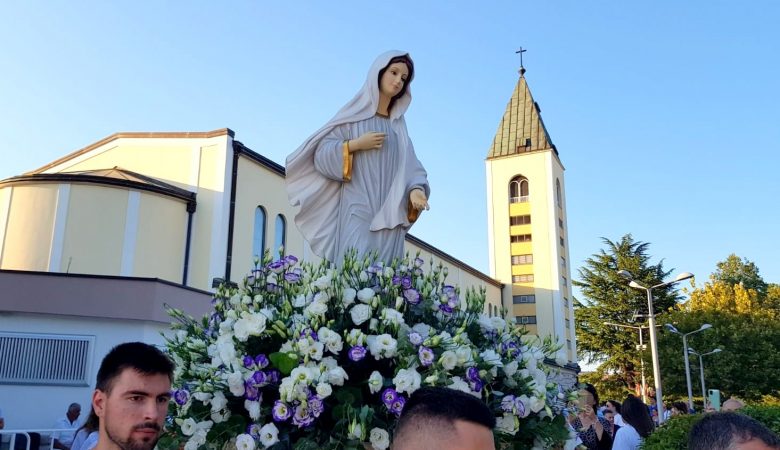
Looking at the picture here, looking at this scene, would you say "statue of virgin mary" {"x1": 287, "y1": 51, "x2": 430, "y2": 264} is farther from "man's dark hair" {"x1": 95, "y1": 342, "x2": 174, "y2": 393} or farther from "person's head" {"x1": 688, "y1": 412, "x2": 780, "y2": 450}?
"person's head" {"x1": 688, "y1": 412, "x2": 780, "y2": 450}

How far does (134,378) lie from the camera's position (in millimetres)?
2432

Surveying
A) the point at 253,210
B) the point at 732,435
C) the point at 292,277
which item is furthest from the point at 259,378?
the point at 253,210

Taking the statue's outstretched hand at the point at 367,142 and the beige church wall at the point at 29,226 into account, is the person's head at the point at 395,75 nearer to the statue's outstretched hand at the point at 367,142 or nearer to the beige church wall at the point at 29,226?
the statue's outstretched hand at the point at 367,142

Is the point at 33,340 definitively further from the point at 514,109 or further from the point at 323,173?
the point at 514,109

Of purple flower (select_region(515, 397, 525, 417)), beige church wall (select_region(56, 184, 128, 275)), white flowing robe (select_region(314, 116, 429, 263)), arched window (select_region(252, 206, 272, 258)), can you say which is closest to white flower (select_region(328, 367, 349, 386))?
purple flower (select_region(515, 397, 525, 417))

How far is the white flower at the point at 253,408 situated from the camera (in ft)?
9.28

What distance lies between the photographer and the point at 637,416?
680 cm

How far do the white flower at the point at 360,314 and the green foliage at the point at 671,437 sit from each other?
5200 mm

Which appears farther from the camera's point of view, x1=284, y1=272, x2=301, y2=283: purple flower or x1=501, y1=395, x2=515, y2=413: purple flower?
x1=284, y1=272, x2=301, y2=283: purple flower

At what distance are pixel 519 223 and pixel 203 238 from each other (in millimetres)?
32569

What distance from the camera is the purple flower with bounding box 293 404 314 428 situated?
108 inches

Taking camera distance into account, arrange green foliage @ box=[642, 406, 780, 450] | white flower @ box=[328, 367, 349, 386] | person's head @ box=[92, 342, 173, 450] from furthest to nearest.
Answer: green foliage @ box=[642, 406, 780, 450]
white flower @ box=[328, 367, 349, 386]
person's head @ box=[92, 342, 173, 450]

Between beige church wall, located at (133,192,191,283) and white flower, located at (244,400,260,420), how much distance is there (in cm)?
2012

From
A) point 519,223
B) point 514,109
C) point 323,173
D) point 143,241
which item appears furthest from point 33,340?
point 514,109
